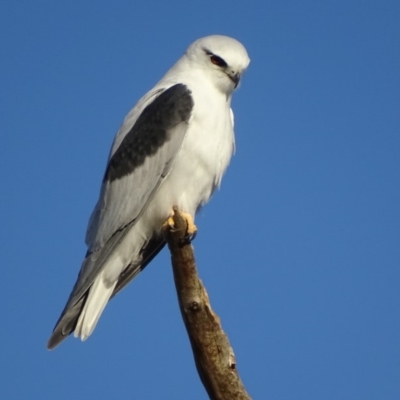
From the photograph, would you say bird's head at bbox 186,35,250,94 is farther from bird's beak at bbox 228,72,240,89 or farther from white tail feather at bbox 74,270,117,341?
white tail feather at bbox 74,270,117,341

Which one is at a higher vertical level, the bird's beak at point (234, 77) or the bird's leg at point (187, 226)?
the bird's beak at point (234, 77)

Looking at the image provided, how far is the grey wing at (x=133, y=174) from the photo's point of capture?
19.5 ft

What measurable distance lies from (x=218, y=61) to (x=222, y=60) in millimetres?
43

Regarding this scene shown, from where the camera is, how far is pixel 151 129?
618 centimetres

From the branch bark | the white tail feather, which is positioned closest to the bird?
the white tail feather

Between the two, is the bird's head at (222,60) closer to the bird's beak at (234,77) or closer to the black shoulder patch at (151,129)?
the bird's beak at (234,77)

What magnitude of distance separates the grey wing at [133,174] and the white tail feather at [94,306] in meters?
0.07

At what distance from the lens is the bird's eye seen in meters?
6.61

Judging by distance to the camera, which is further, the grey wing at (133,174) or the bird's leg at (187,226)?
the grey wing at (133,174)

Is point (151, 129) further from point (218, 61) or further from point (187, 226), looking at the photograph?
Result: point (187, 226)

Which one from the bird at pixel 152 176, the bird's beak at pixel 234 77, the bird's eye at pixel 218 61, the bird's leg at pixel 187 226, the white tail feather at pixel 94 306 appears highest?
the bird's eye at pixel 218 61

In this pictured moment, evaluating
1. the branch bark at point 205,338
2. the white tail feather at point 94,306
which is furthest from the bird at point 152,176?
the branch bark at point 205,338

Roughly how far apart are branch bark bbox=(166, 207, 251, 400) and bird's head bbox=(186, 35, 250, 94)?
1.98m

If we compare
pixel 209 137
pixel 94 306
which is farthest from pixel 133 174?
pixel 94 306
